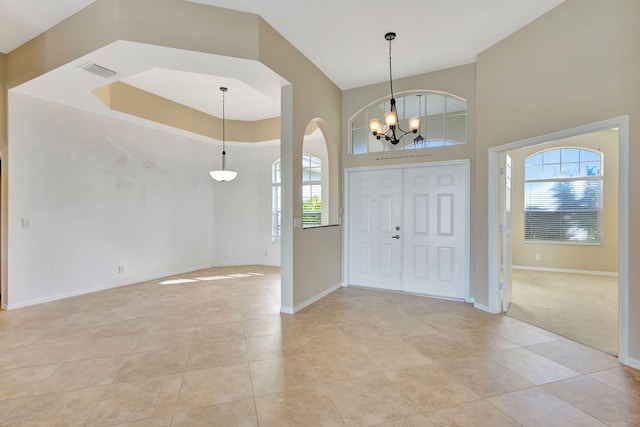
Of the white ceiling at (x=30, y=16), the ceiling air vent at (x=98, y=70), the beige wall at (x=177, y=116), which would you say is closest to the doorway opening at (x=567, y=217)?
the beige wall at (x=177, y=116)

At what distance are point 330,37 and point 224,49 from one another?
135 centimetres

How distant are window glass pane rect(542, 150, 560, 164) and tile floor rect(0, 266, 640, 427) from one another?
4.87 metres

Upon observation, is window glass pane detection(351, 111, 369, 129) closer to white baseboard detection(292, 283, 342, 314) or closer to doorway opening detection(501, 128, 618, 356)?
white baseboard detection(292, 283, 342, 314)

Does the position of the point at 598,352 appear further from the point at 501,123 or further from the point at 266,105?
the point at 266,105

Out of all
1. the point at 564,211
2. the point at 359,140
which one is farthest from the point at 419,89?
the point at 564,211

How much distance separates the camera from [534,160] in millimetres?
6844

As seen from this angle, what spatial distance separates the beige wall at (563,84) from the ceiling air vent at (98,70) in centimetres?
469

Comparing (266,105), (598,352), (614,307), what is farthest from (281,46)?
(614,307)

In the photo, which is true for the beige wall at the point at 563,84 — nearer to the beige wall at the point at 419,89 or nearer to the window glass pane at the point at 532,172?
the beige wall at the point at 419,89

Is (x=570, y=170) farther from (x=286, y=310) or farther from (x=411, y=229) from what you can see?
(x=286, y=310)

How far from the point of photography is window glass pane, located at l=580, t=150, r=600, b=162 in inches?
248

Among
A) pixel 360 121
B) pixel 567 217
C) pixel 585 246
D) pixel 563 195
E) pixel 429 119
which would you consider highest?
pixel 360 121

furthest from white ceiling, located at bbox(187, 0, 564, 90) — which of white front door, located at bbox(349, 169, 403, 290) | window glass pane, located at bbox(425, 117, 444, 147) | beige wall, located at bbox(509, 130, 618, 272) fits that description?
beige wall, located at bbox(509, 130, 618, 272)

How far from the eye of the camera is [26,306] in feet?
13.5
